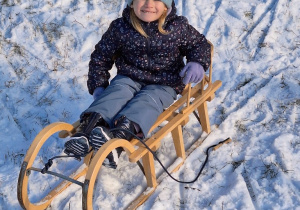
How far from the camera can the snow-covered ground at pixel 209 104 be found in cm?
329

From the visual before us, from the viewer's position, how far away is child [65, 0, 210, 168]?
9.96 ft

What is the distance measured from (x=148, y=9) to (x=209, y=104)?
1463mm

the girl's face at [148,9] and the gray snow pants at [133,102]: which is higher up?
the girl's face at [148,9]

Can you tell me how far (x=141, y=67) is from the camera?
11.3 feet

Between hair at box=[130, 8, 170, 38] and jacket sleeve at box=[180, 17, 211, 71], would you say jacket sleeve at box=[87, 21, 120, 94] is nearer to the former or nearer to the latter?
hair at box=[130, 8, 170, 38]

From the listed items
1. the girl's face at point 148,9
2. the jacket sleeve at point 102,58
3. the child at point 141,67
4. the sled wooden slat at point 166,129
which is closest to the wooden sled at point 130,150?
the sled wooden slat at point 166,129

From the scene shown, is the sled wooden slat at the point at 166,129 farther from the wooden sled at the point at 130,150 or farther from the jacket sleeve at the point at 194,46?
the jacket sleeve at the point at 194,46

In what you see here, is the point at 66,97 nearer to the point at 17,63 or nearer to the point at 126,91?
the point at 17,63

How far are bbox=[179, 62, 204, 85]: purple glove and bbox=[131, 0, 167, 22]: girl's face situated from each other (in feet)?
1.39

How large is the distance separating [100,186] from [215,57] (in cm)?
224

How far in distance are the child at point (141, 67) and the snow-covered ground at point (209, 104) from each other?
1.91 ft

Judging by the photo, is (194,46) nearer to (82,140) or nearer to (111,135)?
(111,135)

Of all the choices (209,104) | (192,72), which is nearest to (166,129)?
(192,72)

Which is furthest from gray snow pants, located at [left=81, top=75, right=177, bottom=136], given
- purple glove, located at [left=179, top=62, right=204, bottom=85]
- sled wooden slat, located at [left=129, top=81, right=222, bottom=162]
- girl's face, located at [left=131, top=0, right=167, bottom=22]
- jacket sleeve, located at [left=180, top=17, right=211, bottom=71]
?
girl's face, located at [left=131, top=0, right=167, bottom=22]
